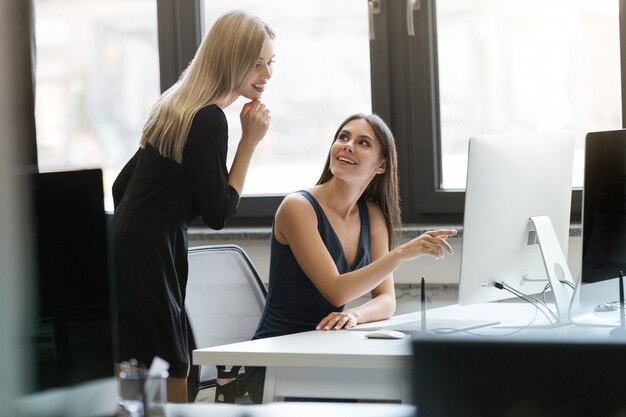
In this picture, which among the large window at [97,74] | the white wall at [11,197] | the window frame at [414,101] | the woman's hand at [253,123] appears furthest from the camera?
the large window at [97,74]

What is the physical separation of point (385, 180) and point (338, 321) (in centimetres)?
57

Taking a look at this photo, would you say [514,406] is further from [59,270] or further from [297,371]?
[297,371]

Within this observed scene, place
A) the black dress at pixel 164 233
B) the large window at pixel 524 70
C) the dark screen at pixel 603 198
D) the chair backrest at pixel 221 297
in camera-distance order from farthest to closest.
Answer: the large window at pixel 524 70
the chair backrest at pixel 221 297
the black dress at pixel 164 233
the dark screen at pixel 603 198

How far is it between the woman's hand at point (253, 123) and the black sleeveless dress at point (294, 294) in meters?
0.23

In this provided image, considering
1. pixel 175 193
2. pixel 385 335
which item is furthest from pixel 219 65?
pixel 385 335

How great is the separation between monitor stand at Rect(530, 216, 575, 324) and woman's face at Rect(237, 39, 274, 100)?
2.51ft

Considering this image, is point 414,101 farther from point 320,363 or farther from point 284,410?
Answer: point 284,410

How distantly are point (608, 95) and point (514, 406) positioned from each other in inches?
98.6

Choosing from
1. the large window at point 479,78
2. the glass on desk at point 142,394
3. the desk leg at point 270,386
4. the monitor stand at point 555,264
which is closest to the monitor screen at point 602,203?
the monitor stand at point 555,264

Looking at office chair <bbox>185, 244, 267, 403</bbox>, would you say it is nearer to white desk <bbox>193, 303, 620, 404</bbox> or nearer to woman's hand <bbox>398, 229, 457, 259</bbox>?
white desk <bbox>193, 303, 620, 404</bbox>

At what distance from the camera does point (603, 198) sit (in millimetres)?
1923

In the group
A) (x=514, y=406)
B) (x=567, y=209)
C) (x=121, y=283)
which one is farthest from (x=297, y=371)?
(x=514, y=406)

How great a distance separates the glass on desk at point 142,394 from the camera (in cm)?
95

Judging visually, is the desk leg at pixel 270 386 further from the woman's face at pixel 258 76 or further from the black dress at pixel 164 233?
the woman's face at pixel 258 76
